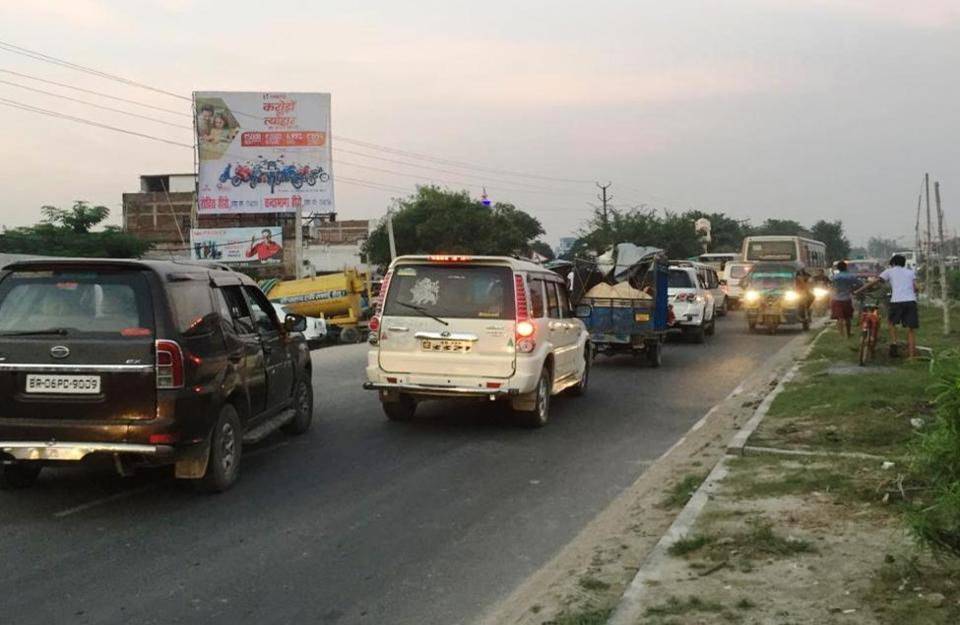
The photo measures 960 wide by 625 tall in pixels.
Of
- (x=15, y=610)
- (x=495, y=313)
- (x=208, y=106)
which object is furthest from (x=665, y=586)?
(x=208, y=106)

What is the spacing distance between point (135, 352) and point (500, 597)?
3140 millimetres

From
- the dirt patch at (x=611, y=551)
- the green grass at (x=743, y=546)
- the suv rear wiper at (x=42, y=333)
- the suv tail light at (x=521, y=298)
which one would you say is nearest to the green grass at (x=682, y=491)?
the dirt patch at (x=611, y=551)

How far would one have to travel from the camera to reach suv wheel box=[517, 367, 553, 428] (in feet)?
33.6

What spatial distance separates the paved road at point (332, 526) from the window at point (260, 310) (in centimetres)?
123

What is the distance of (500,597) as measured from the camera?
5.07 m

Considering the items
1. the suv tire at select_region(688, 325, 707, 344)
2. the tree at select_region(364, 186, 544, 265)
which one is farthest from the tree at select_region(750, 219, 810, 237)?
the suv tire at select_region(688, 325, 707, 344)

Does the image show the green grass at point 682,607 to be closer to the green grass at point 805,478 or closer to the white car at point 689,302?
the green grass at point 805,478

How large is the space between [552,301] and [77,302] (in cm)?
590

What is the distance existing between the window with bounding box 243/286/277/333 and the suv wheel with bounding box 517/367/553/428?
2.97 metres

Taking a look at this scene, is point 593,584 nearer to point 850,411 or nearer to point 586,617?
point 586,617

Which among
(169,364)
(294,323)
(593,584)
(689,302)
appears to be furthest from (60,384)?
(689,302)

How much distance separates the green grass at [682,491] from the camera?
22.4ft

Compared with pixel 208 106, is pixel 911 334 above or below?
below

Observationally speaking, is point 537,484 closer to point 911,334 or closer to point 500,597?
point 500,597
